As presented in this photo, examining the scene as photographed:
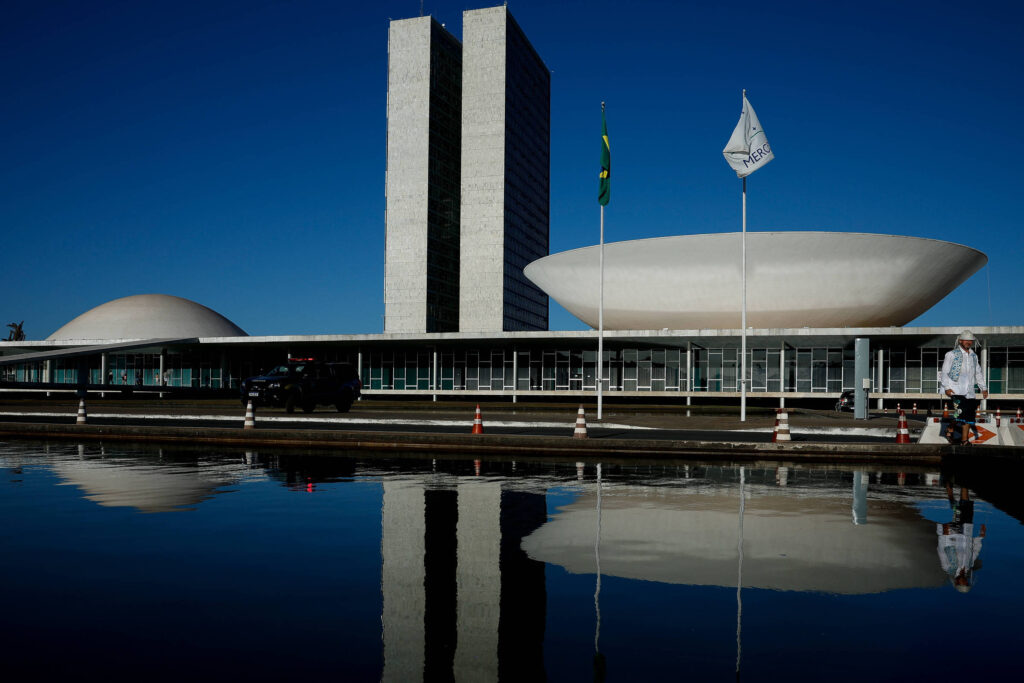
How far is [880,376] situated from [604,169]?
29.1 metres

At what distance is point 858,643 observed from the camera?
4.82 meters

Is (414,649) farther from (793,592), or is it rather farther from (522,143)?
(522,143)

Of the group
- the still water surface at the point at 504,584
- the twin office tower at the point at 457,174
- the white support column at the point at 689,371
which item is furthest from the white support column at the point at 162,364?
the still water surface at the point at 504,584

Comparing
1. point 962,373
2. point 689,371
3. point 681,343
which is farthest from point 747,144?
point 689,371

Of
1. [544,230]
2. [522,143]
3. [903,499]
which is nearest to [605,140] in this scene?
[903,499]

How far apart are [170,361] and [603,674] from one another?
65193 mm

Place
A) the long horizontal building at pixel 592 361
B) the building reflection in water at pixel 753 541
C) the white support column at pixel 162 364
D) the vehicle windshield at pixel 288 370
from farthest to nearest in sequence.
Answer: the white support column at pixel 162 364 → the long horizontal building at pixel 592 361 → the vehicle windshield at pixel 288 370 → the building reflection in water at pixel 753 541

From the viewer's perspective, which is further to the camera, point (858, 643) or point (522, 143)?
point (522, 143)

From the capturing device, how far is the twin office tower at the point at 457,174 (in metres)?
106

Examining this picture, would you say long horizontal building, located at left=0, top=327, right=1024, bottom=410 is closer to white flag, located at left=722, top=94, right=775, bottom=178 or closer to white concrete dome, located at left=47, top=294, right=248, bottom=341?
white flag, located at left=722, top=94, right=775, bottom=178

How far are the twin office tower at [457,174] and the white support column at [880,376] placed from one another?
61.2 meters

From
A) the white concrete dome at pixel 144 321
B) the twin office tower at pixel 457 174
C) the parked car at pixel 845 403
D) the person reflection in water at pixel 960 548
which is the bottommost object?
the parked car at pixel 845 403

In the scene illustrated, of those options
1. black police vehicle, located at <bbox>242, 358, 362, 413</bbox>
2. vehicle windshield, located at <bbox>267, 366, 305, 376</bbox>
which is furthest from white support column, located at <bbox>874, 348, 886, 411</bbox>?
vehicle windshield, located at <bbox>267, 366, 305, 376</bbox>

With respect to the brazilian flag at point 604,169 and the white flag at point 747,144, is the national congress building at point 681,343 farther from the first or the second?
the brazilian flag at point 604,169
